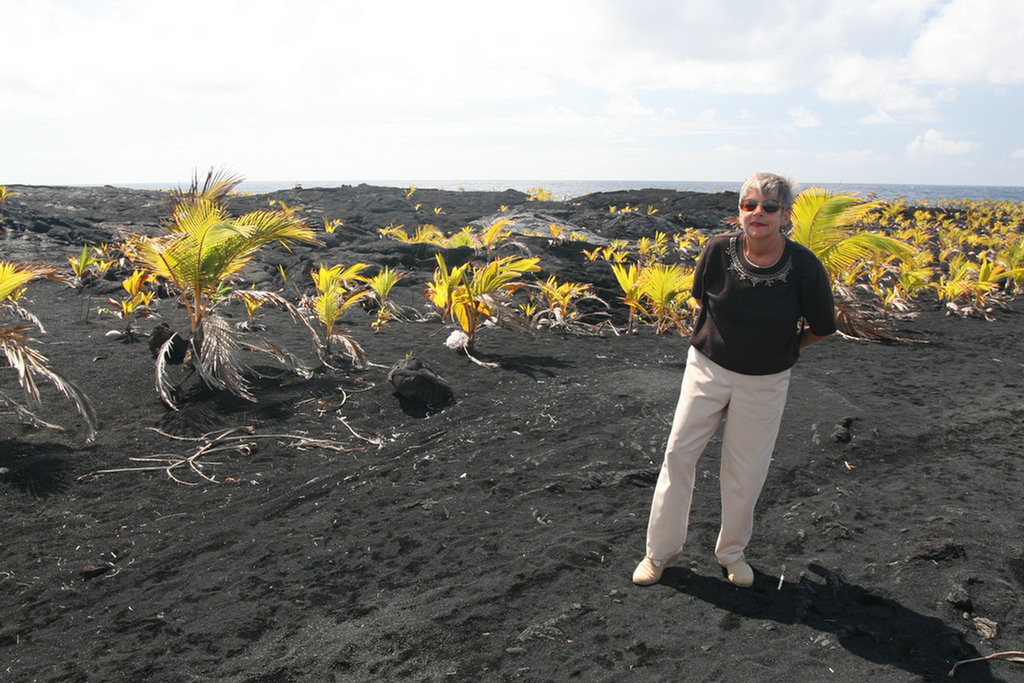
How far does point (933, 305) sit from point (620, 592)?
29.8ft

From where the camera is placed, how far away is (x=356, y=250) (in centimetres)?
1239

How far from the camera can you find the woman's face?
7.11 feet

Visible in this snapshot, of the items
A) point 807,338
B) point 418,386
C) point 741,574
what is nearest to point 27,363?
point 418,386

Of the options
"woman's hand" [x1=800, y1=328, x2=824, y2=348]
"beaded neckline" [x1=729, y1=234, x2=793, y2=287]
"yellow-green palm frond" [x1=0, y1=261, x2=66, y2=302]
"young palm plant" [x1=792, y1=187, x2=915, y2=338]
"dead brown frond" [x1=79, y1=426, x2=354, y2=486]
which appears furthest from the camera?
"young palm plant" [x1=792, y1=187, x2=915, y2=338]

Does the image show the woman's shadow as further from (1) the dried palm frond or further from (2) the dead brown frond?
(1) the dried palm frond

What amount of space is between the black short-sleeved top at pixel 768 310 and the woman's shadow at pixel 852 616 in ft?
3.05

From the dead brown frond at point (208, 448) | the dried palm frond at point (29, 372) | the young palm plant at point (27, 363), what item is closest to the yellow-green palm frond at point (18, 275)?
the young palm plant at point (27, 363)

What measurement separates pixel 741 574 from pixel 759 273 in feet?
3.98

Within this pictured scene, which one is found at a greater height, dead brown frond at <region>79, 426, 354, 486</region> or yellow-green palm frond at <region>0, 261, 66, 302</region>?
yellow-green palm frond at <region>0, 261, 66, 302</region>

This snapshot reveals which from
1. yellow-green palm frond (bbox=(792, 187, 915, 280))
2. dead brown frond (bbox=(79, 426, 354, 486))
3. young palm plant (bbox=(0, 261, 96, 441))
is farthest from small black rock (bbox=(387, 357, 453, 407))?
yellow-green palm frond (bbox=(792, 187, 915, 280))

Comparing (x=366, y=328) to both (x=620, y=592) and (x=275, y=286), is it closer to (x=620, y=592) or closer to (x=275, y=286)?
(x=275, y=286)

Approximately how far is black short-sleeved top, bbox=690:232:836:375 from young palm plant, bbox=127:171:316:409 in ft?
12.1

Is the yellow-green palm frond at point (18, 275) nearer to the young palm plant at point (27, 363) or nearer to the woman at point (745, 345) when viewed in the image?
the young palm plant at point (27, 363)

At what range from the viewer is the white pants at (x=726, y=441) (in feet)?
7.53
